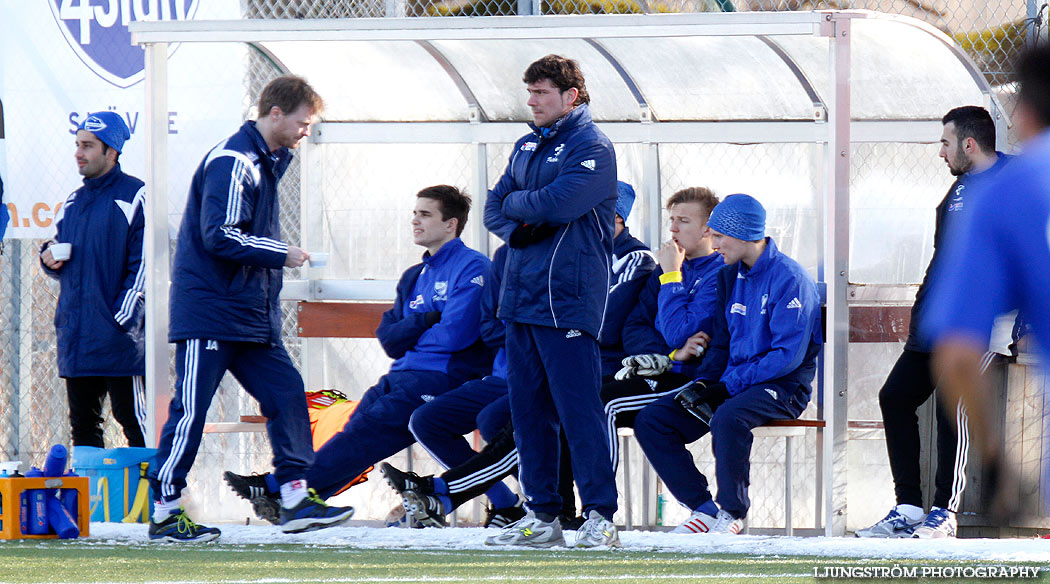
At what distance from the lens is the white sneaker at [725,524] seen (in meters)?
5.71

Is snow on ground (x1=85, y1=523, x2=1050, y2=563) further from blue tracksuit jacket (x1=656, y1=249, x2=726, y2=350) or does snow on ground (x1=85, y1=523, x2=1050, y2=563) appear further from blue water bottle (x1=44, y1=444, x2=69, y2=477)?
blue tracksuit jacket (x1=656, y1=249, x2=726, y2=350)

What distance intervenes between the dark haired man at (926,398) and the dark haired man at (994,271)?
11.7 feet

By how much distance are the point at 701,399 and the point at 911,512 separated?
36.2 inches

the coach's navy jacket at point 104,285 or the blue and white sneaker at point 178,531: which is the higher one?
the coach's navy jacket at point 104,285

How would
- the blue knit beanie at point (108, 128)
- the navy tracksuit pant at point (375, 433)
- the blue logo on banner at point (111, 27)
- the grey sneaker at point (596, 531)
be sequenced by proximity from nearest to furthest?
the grey sneaker at point (596, 531), the navy tracksuit pant at point (375, 433), the blue knit beanie at point (108, 128), the blue logo on banner at point (111, 27)

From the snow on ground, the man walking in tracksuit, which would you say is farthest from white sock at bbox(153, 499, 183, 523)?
the man walking in tracksuit

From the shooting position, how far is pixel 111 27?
826 cm

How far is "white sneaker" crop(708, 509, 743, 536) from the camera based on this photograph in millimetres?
5715

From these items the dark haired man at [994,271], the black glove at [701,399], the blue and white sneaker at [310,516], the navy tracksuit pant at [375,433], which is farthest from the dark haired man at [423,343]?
the dark haired man at [994,271]

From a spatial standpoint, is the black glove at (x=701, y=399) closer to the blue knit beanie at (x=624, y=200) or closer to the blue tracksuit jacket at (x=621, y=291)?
the blue tracksuit jacket at (x=621, y=291)

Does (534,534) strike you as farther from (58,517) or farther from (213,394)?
(58,517)

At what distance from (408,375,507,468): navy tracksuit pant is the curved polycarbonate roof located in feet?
5.27

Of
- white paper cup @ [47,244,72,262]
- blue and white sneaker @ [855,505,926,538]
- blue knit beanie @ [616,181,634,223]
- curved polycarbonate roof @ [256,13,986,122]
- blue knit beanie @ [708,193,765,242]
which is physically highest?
curved polycarbonate roof @ [256,13,986,122]

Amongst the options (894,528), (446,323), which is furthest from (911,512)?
(446,323)
